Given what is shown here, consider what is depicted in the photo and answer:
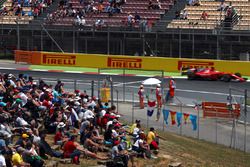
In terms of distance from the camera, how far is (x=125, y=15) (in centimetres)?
5191

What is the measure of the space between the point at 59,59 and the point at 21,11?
9855mm

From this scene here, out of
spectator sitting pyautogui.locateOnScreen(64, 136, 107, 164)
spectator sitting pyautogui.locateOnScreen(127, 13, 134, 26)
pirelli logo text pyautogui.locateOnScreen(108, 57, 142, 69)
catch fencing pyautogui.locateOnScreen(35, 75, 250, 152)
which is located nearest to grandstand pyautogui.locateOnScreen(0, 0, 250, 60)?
spectator sitting pyautogui.locateOnScreen(127, 13, 134, 26)

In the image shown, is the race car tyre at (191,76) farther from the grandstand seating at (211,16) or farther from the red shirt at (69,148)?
the red shirt at (69,148)

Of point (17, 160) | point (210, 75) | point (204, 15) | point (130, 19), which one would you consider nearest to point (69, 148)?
point (17, 160)

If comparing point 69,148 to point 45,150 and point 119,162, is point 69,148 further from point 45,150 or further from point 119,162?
point 119,162

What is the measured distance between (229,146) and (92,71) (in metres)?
22.0

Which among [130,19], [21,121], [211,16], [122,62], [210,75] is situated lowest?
[21,121]

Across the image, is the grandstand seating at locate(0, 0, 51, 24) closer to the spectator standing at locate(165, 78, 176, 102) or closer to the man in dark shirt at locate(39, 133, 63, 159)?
the spectator standing at locate(165, 78, 176, 102)

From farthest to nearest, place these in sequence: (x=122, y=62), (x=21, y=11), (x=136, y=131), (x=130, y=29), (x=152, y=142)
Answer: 1. (x=21, y=11)
2. (x=130, y=29)
3. (x=122, y=62)
4. (x=136, y=131)
5. (x=152, y=142)

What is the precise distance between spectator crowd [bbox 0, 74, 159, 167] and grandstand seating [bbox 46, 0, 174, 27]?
2477cm

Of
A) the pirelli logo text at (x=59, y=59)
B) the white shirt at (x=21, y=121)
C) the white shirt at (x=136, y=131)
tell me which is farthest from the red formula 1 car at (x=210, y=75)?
the white shirt at (x=21, y=121)

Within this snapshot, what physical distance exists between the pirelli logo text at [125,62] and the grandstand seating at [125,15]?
4.31 metres

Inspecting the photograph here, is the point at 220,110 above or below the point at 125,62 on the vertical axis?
below

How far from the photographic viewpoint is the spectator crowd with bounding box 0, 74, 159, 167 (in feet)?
58.5
